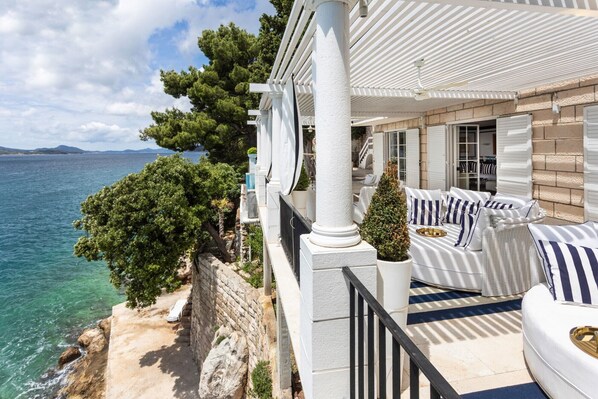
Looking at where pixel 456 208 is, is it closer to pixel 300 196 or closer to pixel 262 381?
pixel 300 196

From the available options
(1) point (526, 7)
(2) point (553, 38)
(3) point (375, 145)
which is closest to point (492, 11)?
(1) point (526, 7)

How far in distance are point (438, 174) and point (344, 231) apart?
23.5 feet

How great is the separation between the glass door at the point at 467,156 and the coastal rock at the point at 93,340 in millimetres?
15671

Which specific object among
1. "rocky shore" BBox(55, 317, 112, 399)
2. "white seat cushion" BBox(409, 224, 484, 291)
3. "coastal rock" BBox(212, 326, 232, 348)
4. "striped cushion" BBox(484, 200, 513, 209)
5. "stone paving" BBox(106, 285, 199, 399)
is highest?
"striped cushion" BBox(484, 200, 513, 209)

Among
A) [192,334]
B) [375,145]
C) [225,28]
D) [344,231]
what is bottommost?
[192,334]

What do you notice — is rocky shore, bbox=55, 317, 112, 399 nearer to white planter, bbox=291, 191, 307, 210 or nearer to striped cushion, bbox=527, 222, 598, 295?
white planter, bbox=291, 191, 307, 210

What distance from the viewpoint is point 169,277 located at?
33.9 feet

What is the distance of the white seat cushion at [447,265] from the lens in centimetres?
396

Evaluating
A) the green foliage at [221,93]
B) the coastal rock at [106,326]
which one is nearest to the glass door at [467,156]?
the green foliage at [221,93]

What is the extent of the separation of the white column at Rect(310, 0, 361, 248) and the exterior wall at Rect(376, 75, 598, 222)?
523 centimetres

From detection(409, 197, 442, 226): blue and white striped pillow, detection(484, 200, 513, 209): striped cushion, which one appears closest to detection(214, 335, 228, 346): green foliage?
detection(409, 197, 442, 226): blue and white striped pillow

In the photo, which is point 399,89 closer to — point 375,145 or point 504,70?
point 504,70

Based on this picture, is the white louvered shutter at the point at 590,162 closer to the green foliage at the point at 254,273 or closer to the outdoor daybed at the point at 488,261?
the outdoor daybed at the point at 488,261

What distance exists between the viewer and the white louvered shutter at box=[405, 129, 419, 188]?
919 centimetres
